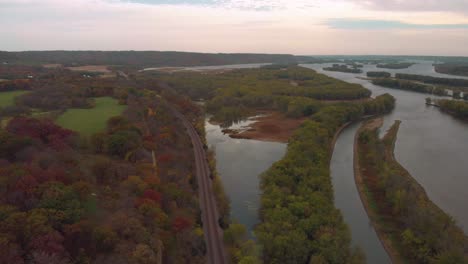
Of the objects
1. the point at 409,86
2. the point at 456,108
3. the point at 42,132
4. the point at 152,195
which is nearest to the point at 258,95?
the point at 456,108

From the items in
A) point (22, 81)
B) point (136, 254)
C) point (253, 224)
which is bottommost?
point (253, 224)

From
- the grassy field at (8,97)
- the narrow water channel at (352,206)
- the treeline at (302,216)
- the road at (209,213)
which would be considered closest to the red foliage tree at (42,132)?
the road at (209,213)

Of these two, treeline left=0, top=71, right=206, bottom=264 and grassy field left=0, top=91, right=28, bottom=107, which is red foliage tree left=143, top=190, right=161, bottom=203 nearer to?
treeline left=0, top=71, right=206, bottom=264

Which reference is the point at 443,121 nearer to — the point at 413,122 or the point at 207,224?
the point at 413,122

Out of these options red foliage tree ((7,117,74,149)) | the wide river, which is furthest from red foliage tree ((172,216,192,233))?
red foliage tree ((7,117,74,149))

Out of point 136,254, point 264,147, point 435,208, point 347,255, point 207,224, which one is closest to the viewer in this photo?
point 136,254

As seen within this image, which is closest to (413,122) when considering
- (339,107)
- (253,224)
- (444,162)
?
(339,107)
